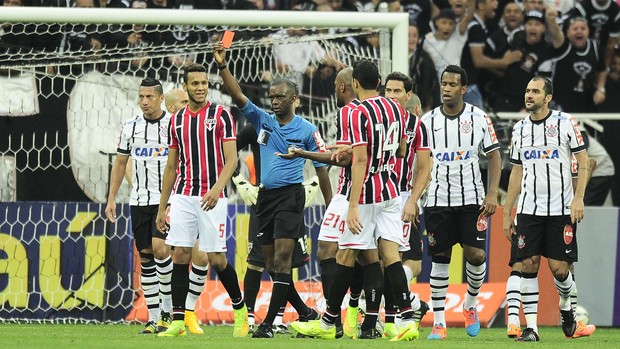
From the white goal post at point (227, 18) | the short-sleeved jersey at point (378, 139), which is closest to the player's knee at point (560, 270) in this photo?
the short-sleeved jersey at point (378, 139)

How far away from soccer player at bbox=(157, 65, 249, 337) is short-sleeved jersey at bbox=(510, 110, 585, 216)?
8.00ft

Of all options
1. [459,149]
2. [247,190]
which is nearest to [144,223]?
[247,190]

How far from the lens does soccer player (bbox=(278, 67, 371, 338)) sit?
8.83 m

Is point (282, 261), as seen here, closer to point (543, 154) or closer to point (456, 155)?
point (456, 155)

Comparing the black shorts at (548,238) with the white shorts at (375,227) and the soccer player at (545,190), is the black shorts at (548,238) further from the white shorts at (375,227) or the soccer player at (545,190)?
the white shorts at (375,227)

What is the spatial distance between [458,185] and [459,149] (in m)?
0.31

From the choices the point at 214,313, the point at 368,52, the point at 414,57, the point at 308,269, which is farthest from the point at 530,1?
the point at 214,313

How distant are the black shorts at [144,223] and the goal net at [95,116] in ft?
6.16

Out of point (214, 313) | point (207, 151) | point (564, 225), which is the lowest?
point (214, 313)

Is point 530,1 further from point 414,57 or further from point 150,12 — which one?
point 150,12

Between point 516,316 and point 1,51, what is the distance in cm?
649

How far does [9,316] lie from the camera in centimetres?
1252

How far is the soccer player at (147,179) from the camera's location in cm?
1070

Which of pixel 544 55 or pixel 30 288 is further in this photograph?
pixel 544 55
